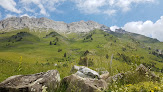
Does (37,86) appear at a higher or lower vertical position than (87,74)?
higher

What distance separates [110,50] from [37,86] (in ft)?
20.7

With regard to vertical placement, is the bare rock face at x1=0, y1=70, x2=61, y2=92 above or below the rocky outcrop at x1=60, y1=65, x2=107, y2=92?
above

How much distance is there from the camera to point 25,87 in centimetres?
588

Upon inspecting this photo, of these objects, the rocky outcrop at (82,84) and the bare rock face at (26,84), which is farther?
the rocky outcrop at (82,84)

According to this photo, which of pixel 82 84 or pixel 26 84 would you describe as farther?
pixel 82 84

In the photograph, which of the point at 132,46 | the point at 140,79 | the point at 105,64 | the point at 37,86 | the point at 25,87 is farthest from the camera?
the point at 105,64

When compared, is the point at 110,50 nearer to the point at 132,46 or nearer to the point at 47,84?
the point at 132,46

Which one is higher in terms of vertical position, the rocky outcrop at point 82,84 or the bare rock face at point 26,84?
the bare rock face at point 26,84

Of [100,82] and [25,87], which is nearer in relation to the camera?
[25,87]

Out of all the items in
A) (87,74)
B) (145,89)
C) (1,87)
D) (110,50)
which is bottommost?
(87,74)

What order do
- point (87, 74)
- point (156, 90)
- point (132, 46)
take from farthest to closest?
1. point (87, 74)
2. point (132, 46)
3. point (156, 90)

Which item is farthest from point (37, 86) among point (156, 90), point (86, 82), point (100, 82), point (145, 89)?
point (156, 90)

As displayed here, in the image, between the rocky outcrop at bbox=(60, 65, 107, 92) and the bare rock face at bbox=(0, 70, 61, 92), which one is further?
the rocky outcrop at bbox=(60, 65, 107, 92)

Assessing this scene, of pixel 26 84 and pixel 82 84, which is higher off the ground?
pixel 26 84
